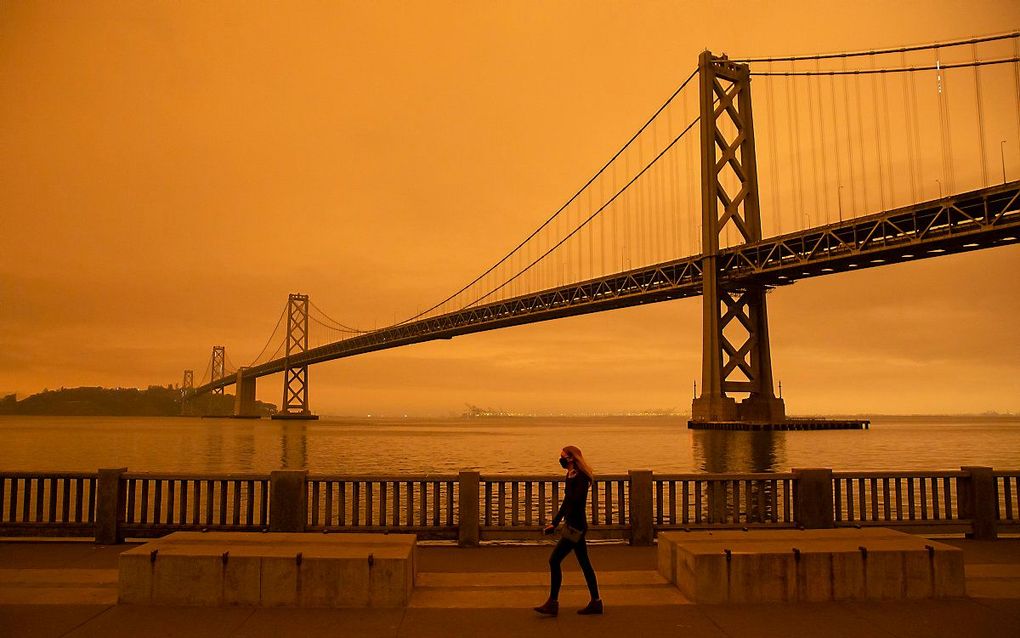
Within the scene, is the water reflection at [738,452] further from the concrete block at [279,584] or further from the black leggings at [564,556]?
the concrete block at [279,584]

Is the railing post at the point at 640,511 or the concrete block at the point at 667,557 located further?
the railing post at the point at 640,511

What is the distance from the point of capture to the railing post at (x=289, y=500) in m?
10.2

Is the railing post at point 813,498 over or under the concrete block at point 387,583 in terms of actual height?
over

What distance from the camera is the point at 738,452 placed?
167ft

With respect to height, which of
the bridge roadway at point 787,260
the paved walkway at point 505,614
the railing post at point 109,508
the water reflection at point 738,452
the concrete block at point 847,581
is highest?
the bridge roadway at point 787,260

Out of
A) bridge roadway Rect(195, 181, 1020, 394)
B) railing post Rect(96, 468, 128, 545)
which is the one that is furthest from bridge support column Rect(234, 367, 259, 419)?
railing post Rect(96, 468, 128, 545)

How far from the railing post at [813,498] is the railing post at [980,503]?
1915mm

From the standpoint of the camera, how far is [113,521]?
1034cm

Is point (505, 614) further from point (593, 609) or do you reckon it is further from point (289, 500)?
point (289, 500)

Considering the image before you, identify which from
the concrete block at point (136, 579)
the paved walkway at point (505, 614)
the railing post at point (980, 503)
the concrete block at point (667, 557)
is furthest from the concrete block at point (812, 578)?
the concrete block at point (136, 579)

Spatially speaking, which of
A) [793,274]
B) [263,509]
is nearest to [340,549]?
[263,509]

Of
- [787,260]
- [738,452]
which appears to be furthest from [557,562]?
[787,260]

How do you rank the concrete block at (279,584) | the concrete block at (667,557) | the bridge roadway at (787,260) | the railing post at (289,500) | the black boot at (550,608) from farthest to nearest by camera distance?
1. the bridge roadway at (787,260)
2. the railing post at (289,500)
3. the concrete block at (667,557)
4. the concrete block at (279,584)
5. the black boot at (550,608)

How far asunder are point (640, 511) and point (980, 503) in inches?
179
